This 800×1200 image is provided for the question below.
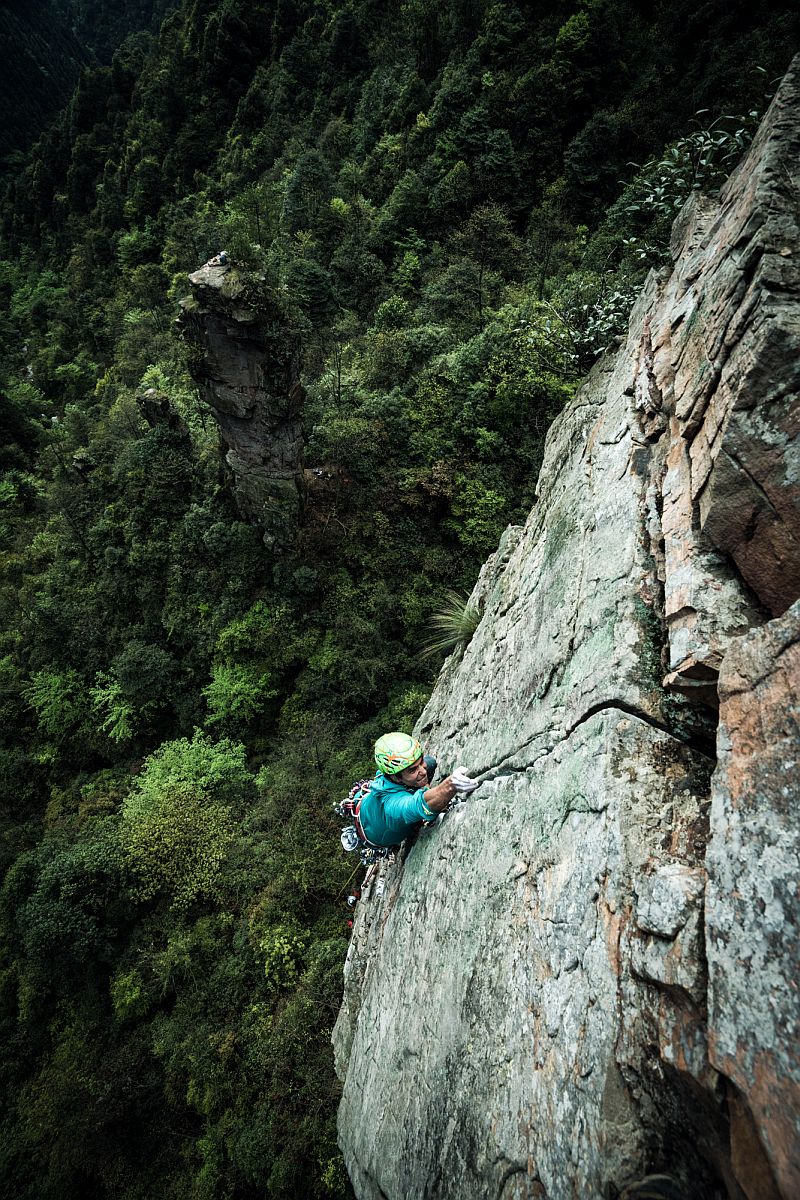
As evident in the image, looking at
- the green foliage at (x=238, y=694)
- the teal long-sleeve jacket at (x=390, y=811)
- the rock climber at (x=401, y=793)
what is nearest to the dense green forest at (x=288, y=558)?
the green foliage at (x=238, y=694)

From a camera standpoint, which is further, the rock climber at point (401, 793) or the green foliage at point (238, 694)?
the green foliage at point (238, 694)

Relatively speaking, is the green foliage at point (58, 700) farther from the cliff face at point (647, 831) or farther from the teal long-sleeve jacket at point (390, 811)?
the cliff face at point (647, 831)

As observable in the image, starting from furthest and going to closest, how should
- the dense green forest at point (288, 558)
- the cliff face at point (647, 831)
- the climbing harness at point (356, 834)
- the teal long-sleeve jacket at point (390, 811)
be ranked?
the dense green forest at point (288, 558)
the climbing harness at point (356, 834)
the teal long-sleeve jacket at point (390, 811)
the cliff face at point (647, 831)

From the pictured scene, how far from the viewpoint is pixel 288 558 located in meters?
13.6

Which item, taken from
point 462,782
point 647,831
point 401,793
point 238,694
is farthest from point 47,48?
point 647,831

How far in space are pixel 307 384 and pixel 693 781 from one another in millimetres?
15560

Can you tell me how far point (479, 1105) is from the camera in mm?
2787

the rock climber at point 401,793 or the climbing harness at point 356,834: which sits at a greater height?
the rock climber at point 401,793

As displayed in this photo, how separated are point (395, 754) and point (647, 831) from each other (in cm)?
216

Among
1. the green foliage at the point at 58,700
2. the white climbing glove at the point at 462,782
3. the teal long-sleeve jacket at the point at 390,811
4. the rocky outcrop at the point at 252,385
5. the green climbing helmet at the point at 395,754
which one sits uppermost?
the rocky outcrop at the point at 252,385

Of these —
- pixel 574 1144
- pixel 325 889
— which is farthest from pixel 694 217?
pixel 325 889

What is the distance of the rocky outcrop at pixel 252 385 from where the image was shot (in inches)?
423

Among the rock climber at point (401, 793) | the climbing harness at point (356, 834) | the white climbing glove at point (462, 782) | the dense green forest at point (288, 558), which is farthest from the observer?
the dense green forest at point (288, 558)

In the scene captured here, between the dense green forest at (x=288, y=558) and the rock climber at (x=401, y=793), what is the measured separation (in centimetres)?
471
